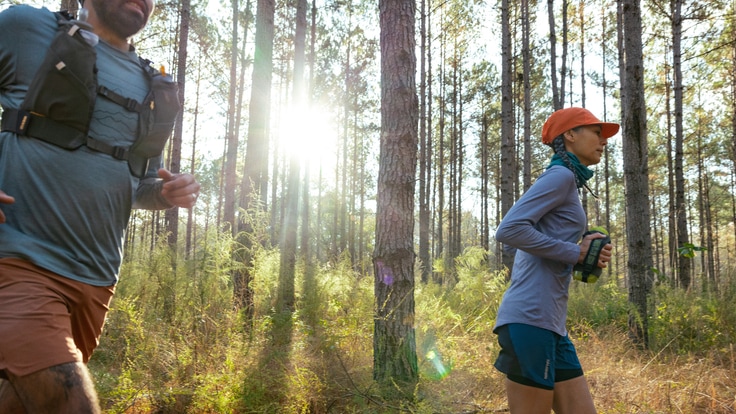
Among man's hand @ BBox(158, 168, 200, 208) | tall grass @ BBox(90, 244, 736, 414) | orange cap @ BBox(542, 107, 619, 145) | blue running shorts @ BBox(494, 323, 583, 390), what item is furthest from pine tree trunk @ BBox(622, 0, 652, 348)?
man's hand @ BBox(158, 168, 200, 208)

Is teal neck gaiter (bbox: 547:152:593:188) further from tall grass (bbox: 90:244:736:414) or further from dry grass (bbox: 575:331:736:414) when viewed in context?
dry grass (bbox: 575:331:736:414)

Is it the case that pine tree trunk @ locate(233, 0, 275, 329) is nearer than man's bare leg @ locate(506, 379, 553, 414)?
No

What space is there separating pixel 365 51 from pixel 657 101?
13615mm

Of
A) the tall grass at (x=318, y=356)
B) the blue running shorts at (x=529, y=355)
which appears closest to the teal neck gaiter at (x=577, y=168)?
the blue running shorts at (x=529, y=355)

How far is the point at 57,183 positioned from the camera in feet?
4.67

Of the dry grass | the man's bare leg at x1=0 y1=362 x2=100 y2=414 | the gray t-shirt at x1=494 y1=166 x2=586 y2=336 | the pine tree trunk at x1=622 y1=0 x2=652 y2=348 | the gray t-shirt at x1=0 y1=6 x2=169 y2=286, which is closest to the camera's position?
the man's bare leg at x1=0 y1=362 x2=100 y2=414

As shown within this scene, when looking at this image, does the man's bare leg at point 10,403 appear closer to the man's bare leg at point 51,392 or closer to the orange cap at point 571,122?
the man's bare leg at point 51,392

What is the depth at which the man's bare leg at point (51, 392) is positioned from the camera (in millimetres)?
1167

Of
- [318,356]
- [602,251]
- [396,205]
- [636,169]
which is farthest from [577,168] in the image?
[636,169]

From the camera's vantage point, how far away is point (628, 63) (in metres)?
6.10

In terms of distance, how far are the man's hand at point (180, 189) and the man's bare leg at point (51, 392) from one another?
759mm

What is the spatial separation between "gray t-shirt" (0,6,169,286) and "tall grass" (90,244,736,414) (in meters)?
2.06

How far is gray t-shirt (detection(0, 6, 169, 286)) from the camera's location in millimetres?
A: 1366

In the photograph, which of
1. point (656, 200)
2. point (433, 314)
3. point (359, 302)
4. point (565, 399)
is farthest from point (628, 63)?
point (656, 200)
